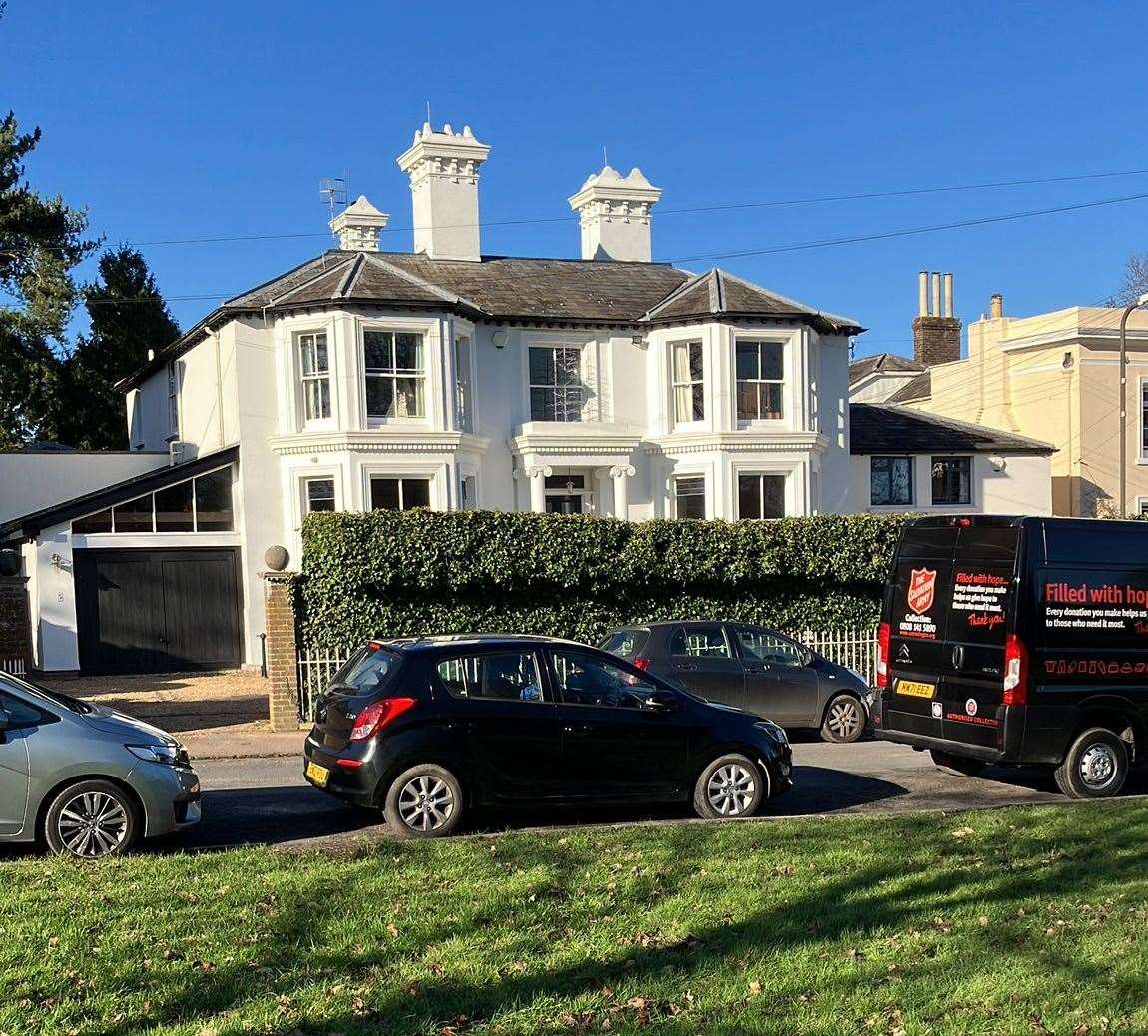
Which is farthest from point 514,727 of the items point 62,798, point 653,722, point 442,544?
point 442,544

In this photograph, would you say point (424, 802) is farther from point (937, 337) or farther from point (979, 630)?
point (937, 337)

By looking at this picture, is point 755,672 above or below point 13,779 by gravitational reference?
below

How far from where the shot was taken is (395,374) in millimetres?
25609

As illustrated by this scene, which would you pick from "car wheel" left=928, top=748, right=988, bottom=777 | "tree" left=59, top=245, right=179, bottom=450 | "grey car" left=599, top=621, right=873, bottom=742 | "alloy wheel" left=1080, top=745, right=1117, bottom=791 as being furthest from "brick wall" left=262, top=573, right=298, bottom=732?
"tree" left=59, top=245, right=179, bottom=450

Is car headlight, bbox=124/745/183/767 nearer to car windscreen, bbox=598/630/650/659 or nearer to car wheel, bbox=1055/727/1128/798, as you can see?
car windscreen, bbox=598/630/650/659

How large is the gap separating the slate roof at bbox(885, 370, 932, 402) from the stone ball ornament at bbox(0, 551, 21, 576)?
1189 inches

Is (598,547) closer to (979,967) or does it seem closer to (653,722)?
(653,722)

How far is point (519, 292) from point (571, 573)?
37.0ft

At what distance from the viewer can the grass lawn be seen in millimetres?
5363

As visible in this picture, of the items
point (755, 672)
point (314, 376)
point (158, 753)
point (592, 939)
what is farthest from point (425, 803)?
point (314, 376)

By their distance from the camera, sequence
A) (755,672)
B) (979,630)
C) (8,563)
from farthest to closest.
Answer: (8,563) < (755,672) < (979,630)

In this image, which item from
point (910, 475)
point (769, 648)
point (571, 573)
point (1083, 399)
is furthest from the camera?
point (1083, 399)

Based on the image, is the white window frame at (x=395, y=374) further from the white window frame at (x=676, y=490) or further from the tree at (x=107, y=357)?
the tree at (x=107, y=357)

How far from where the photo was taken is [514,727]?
9.91m
